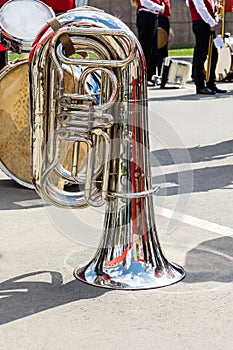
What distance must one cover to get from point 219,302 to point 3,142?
2.58m

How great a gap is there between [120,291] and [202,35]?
7575mm

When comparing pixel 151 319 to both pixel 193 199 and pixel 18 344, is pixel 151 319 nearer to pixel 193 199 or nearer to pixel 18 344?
pixel 18 344

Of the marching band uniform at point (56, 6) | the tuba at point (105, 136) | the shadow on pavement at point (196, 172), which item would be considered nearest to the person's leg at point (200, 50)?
the shadow on pavement at point (196, 172)

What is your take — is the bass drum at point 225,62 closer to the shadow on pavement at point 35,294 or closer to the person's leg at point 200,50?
the person's leg at point 200,50

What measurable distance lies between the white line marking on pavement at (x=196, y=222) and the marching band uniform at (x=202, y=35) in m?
5.82

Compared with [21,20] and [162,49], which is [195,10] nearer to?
[162,49]

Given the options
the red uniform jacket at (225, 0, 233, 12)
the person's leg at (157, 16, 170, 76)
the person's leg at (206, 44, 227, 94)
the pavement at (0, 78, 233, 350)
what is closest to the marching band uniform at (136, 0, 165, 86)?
the person's leg at (157, 16, 170, 76)

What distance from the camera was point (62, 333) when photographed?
3.21m

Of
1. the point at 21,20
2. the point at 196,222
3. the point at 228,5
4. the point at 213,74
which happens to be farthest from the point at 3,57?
the point at 228,5

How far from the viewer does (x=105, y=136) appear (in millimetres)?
3633

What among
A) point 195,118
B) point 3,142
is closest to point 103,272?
point 3,142

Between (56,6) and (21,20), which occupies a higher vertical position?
(56,6)

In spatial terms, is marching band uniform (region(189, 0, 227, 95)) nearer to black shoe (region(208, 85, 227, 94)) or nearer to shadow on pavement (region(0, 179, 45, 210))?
black shoe (region(208, 85, 227, 94))

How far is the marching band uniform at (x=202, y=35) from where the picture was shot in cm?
1041
